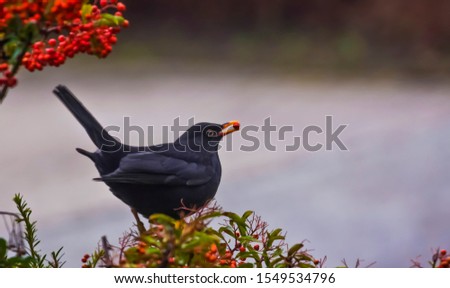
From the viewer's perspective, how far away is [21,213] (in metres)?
0.91

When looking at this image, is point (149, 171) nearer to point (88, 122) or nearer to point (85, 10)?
point (88, 122)

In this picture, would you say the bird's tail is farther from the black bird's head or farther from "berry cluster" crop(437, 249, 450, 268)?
"berry cluster" crop(437, 249, 450, 268)

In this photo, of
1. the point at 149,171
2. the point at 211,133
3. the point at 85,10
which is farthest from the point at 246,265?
the point at 211,133

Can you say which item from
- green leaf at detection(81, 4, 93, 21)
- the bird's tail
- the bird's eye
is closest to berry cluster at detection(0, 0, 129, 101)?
green leaf at detection(81, 4, 93, 21)

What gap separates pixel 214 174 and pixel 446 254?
627mm

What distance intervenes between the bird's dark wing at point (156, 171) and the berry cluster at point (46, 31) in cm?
45

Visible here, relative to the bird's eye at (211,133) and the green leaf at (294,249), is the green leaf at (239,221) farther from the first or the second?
the bird's eye at (211,133)

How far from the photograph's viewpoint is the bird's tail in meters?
1.24

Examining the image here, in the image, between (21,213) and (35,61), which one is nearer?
(35,61)

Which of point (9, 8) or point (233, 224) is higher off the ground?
point (9, 8)

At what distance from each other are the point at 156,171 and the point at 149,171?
0.8 inches
